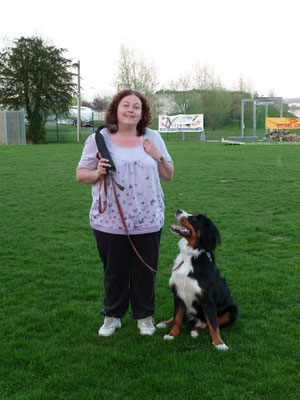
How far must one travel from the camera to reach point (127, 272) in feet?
12.6

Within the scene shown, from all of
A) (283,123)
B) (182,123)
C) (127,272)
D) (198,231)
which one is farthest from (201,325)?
(182,123)

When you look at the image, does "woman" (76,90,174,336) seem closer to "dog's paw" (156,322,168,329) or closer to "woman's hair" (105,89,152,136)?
"woman's hair" (105,89,152,136)

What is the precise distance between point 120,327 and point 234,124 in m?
46.1

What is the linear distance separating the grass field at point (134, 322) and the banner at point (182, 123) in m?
24.9

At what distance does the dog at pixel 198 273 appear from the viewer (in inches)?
142

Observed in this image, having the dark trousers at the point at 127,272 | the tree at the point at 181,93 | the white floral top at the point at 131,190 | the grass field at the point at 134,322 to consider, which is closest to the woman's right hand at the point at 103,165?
the white floral top at the point at 131,190

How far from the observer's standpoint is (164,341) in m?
3.78

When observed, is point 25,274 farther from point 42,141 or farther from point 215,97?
point 215,97

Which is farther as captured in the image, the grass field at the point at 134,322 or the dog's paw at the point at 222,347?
the dog's paw at the point at 222,347

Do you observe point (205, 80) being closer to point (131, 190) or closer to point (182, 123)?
point (182, 123)

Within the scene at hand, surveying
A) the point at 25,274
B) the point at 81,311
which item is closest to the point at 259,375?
the point at 81,311

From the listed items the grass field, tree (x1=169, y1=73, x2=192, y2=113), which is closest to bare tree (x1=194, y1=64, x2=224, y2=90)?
tree (x1=169, y1=73, x2=192, y2=113)

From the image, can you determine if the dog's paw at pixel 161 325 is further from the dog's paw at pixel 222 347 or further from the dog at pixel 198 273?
the dog's paw at pixel 222 347

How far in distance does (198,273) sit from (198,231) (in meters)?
0.34
